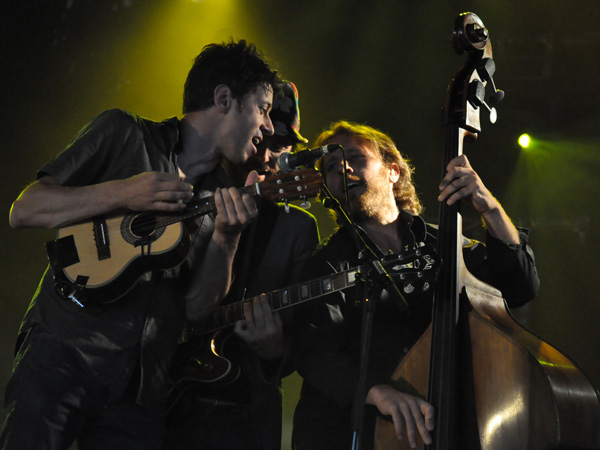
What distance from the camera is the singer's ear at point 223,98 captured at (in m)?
2.93

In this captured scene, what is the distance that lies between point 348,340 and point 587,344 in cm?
361

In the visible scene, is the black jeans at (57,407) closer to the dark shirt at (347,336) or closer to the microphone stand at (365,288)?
the dark shirt at (347,336)

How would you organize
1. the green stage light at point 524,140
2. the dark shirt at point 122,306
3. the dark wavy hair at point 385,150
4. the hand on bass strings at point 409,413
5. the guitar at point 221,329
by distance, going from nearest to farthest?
the hand on bass strings at point 409,413 → the dark shirt at point 122,306 → the guitar at point 221,329 → the dark wavy hair at point 385,150 → the green stage light at point 524,140

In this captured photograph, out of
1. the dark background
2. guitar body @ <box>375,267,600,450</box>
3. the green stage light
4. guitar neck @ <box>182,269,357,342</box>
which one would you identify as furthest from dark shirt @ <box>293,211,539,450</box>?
the green stage light

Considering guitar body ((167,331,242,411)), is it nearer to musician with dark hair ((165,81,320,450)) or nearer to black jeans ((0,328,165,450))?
musician with dark hair ((165,81,320,450))

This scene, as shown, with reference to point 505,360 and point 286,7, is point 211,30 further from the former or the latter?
point 505,360

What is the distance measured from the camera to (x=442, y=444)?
6.10ft

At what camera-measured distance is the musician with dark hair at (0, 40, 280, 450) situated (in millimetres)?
2143

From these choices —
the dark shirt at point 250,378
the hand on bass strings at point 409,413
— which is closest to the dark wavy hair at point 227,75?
the dark shirt at point 250,378

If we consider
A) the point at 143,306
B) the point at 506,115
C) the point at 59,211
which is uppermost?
the point at 506,115

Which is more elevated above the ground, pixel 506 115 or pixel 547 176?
pixel 506 115

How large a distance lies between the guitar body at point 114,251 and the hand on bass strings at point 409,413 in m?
0.97

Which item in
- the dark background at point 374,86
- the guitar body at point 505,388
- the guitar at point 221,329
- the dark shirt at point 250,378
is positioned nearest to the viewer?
the guitar body at point 505,388

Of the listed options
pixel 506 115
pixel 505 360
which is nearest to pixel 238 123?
pixel 505 360
